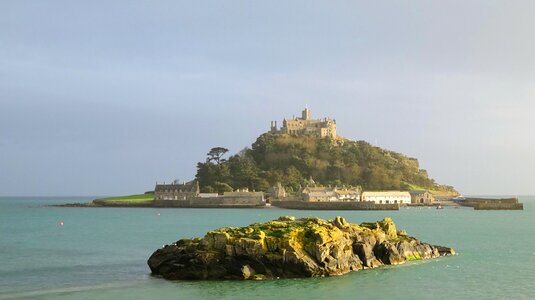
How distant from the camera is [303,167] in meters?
146

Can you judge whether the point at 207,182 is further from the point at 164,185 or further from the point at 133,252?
the point at 133,252

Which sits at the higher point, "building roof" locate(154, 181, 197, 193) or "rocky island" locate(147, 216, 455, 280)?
"building roof" locate(154, 181, 197, 193)

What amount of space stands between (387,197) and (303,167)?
958 inches

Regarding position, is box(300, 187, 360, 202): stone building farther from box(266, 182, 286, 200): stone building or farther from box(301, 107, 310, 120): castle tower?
box(301, 107, 310, 120): castle tower

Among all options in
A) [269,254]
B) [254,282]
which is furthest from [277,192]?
[254,282]

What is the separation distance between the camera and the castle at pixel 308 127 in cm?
16600

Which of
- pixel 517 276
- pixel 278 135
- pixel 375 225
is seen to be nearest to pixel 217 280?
pixel 375 225

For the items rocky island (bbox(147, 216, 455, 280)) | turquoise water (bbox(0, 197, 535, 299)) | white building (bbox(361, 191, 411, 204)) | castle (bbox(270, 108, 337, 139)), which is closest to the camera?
turquoise water (bbox(0, 197, 535, 299))

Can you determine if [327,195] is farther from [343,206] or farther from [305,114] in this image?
[305,114]

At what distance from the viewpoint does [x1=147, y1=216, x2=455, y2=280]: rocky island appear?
29.6m

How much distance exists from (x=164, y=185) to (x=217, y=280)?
357 ft

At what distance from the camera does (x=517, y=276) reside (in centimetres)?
3186

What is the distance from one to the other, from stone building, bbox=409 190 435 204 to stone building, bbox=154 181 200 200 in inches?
1722

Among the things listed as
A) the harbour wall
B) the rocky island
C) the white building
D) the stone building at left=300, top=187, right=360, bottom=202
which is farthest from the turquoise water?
the harbour wall
